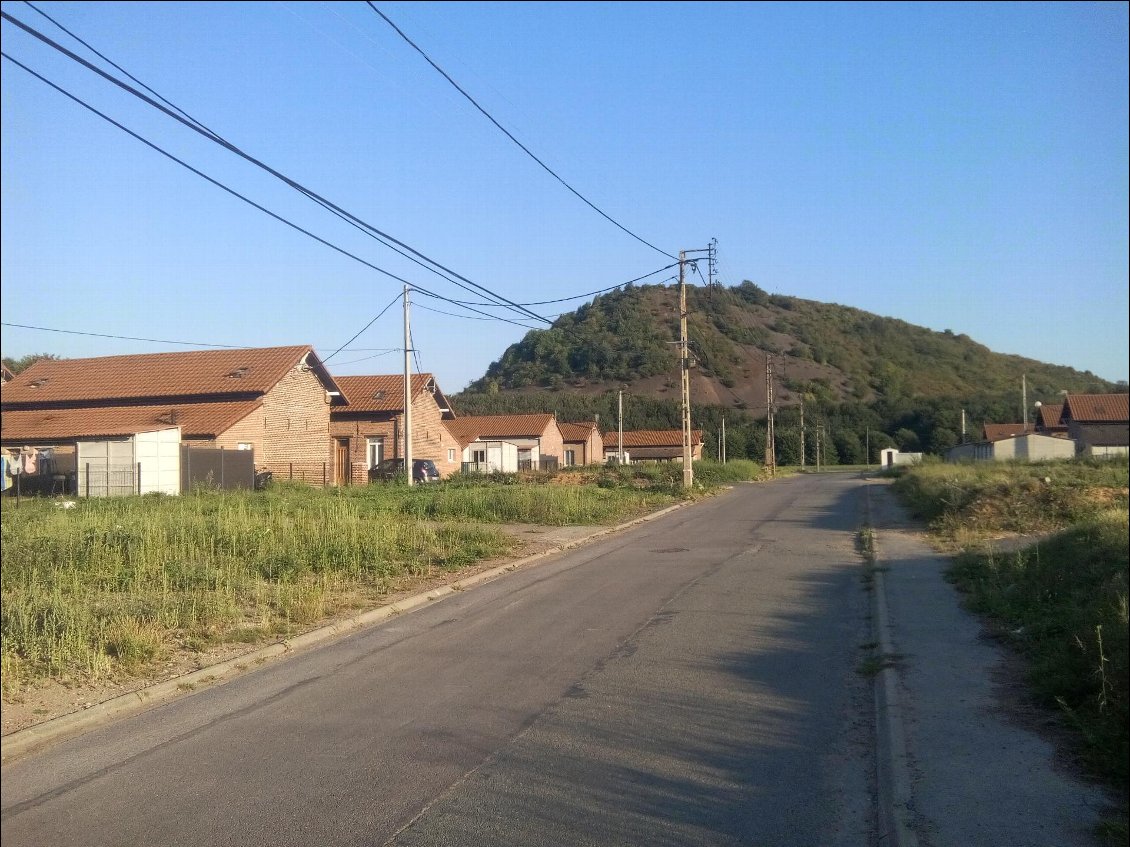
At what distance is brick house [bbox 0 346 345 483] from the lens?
3419 centimetres

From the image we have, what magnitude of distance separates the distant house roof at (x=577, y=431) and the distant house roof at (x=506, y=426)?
641 centimetres

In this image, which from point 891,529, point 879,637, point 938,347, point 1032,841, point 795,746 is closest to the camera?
point 1032,841

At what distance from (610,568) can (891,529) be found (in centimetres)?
902

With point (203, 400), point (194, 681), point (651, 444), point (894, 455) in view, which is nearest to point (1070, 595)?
point (194, 681)

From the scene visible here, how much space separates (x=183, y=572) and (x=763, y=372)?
60.2 m

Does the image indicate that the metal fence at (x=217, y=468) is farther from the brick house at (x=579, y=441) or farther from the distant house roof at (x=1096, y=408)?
the brick house at (x=579, y=441)

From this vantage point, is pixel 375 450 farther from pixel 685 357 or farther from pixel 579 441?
pixel 579 441

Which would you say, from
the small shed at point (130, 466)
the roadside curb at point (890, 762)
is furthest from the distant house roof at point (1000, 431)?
the small shed at point (130, 466)

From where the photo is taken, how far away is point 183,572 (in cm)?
1255

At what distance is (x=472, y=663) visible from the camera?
9508 millimetres

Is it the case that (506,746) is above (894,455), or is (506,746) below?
below

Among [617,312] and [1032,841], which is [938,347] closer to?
[1032,841]

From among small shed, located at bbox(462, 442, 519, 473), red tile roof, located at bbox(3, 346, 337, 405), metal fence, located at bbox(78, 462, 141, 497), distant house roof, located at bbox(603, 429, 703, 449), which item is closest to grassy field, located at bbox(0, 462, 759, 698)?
metal fence, located at bbox(78, 462, 141, 497)

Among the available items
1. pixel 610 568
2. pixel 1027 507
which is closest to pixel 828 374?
pixel 1027 507
